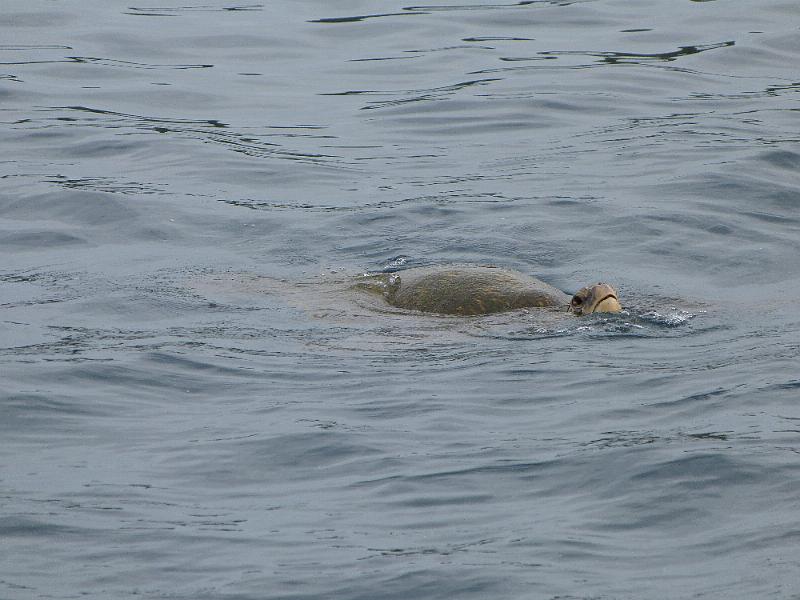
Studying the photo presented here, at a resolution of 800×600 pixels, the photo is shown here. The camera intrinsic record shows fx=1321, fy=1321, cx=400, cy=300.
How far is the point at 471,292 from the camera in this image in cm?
823

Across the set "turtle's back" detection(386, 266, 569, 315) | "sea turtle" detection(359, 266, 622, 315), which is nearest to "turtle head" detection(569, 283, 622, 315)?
"sea turtle" detection(359, 266, 622, 315)

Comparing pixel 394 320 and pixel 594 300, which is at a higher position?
pixel 594 300

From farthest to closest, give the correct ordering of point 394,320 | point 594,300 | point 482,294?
point 482,294 → point 394,320 → point 594,300

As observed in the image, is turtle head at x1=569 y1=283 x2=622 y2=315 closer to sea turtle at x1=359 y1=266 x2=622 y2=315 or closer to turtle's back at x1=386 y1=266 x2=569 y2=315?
sea turtle at x1=359 y1=266 x2=622 y2=315

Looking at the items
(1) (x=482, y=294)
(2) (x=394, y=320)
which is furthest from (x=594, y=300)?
(2) (x=394, y=320)

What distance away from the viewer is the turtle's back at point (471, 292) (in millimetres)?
8172

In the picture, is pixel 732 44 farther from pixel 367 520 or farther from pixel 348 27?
pixel 367 520

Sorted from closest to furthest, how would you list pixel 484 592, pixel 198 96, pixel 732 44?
pixel 484 592, pixel 198 96, pixel 732 44

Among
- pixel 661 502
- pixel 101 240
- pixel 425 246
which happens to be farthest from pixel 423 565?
pixel 101 240

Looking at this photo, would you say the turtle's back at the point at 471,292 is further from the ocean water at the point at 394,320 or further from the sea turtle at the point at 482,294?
the ocean water at the point at 394,320

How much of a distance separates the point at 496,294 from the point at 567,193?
320cm

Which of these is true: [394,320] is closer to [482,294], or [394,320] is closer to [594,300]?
[482,294]

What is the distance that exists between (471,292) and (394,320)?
53cm

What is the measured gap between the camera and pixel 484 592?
461cm
